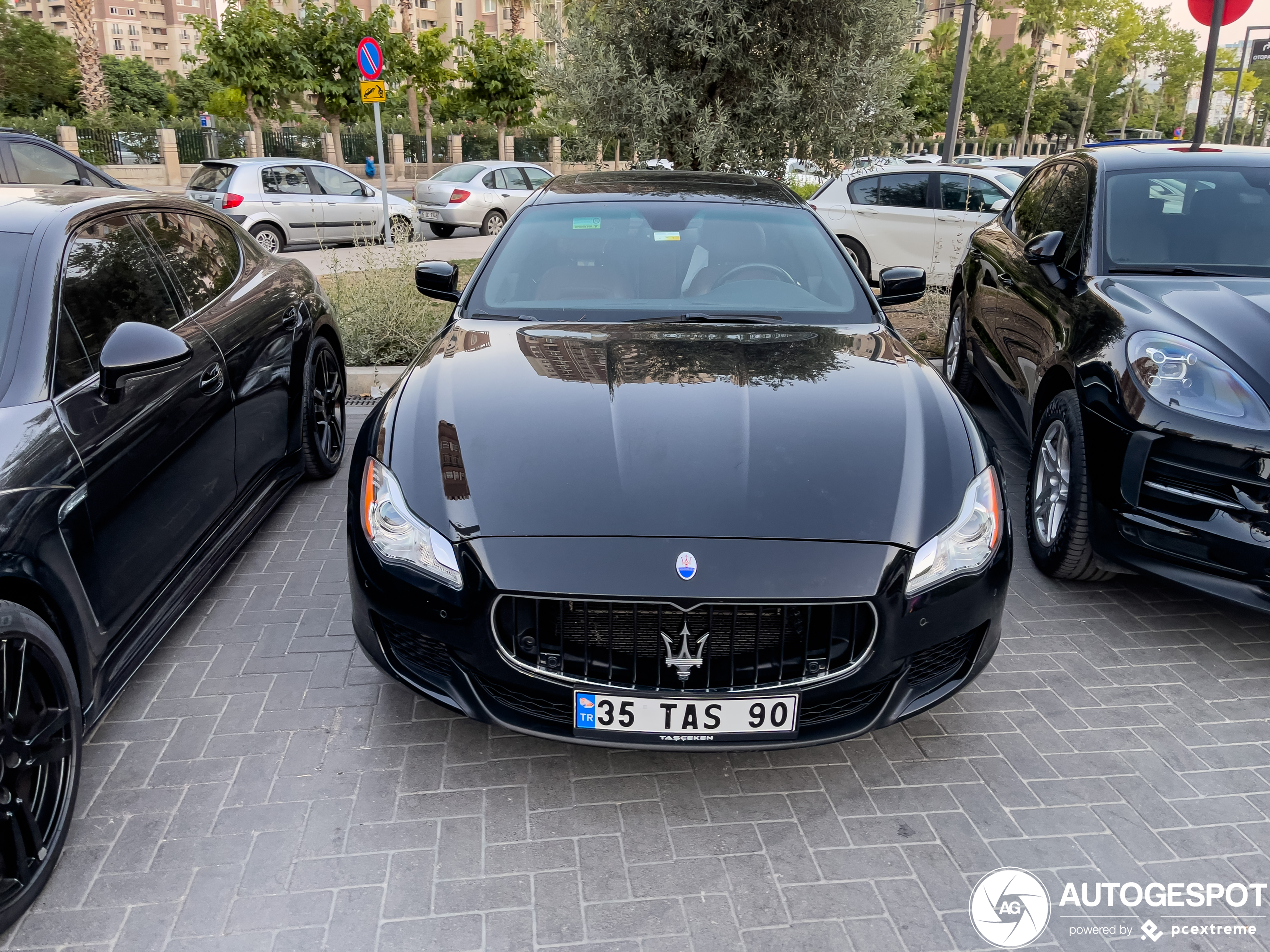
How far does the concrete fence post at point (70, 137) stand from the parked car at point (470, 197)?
17.1 metres

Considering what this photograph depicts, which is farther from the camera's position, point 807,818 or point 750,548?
point 807,818

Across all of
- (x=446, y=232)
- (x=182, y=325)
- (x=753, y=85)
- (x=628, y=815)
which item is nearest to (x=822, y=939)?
(x=628, y=815)

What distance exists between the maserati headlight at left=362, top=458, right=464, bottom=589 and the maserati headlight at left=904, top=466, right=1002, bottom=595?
1.21 metres

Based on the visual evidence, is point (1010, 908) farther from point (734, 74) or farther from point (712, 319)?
point (734, 74)

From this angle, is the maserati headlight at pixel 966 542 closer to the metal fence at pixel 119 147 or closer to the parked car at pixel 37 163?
the parked car at pixel 37 163

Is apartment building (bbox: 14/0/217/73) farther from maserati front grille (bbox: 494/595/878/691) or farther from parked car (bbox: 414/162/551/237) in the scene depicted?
maserati front grille (bbox: 494/595/878/691)

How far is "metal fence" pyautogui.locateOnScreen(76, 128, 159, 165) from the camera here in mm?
30078

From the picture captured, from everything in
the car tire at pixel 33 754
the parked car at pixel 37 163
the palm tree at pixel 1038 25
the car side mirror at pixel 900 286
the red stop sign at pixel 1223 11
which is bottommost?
the car tire at pixel 33 754

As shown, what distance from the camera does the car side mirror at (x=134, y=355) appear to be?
288cm

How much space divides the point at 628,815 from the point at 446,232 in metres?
17.7

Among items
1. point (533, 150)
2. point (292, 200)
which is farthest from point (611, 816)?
point (533, 150)

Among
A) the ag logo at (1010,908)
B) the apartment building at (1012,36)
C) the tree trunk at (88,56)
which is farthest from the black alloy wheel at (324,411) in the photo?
the apartment building at (1012,36)

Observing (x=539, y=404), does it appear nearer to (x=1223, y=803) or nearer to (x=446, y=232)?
(x=1223, y=803)

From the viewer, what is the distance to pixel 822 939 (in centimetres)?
229
